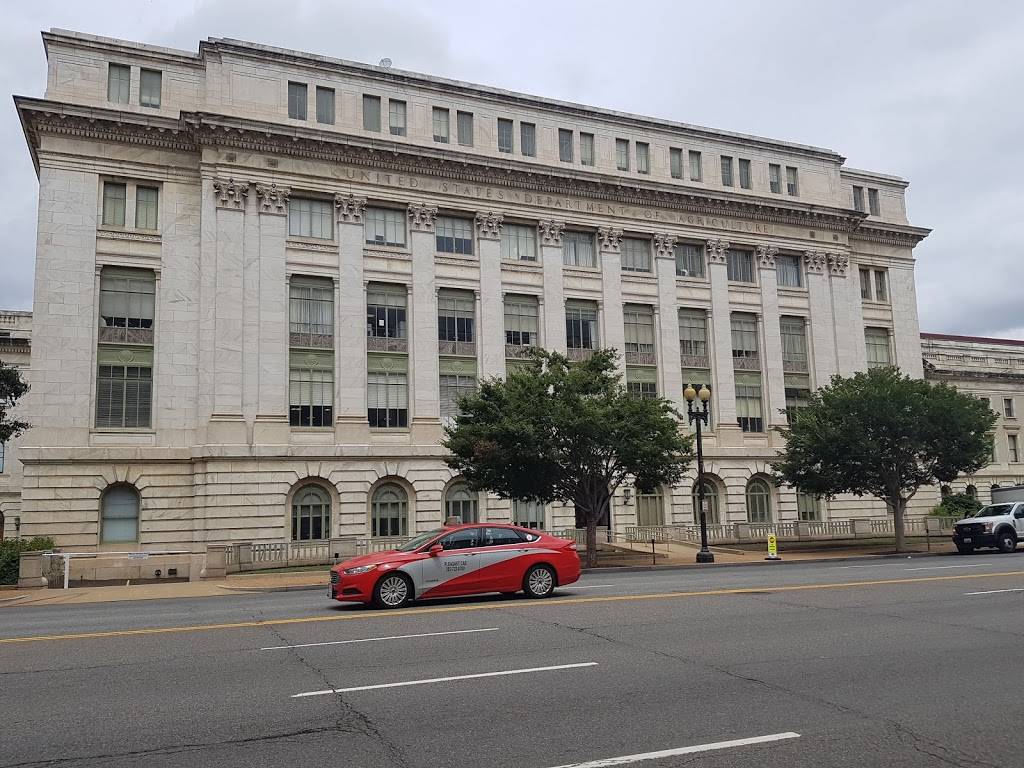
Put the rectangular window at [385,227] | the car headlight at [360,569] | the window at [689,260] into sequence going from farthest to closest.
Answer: the window at [689,260], the rectangular window at [385,227], the car headlight at [360,569]

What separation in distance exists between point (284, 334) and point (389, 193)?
27.1ft

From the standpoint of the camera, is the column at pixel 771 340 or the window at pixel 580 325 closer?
the window at pixel 580 325

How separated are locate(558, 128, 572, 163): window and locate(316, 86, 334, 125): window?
11555 millimetres

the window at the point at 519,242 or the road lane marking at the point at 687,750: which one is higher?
the window at the point at 519,242

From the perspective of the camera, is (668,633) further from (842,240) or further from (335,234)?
(842,240)

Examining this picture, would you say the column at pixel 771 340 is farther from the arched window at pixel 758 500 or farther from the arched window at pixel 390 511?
the arched window at pixel 390 511

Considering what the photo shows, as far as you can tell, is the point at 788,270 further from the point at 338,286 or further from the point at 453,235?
the point at 338,286

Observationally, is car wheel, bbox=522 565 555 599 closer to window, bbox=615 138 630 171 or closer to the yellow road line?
the yellow road line

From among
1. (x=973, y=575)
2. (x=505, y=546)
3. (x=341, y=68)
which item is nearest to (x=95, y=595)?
(x=505, y=546)

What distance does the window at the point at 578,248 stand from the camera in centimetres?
4334

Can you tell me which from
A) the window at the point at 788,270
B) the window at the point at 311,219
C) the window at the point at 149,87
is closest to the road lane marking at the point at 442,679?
the window at the point at 311,219

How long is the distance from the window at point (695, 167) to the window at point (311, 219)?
19930mm

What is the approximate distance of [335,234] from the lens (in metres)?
38.5

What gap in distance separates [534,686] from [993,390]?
2451 inches
